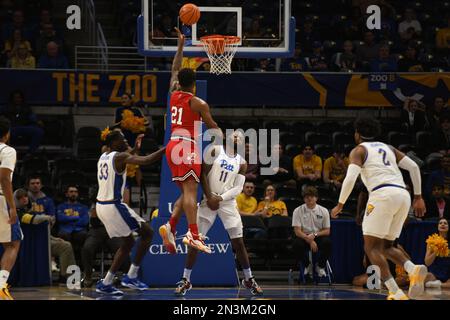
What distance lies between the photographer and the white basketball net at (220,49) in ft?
44.7

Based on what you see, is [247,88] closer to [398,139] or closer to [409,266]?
[398,139]

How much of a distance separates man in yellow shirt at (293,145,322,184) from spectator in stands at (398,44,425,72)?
12.9ft

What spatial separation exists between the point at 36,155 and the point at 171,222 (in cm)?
719

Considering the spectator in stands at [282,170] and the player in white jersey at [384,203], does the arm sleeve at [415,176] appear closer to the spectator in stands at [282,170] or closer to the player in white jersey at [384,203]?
the player in white jersey at [384,203]

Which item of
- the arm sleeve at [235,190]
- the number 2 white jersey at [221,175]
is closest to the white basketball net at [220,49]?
the number 2 white jersey at [221,175]

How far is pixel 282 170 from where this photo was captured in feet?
58.7

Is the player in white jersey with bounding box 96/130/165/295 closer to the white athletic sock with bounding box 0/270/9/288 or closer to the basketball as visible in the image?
the white athletic sock with bounding box 0/270/9/288

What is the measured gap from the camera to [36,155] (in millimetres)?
18219

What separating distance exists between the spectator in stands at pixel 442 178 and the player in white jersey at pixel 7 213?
28.7ft

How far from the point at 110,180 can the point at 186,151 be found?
1.37m

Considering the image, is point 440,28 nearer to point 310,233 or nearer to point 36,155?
point 310,233

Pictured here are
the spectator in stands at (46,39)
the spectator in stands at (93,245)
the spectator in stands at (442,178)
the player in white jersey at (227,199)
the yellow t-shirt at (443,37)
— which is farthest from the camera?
the yellow t-shirt at (443,37)

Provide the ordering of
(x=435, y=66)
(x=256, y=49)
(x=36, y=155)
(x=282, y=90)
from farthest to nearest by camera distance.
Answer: (x=435, y=66), (x=282, y=90), (x=36, y=155), (x=256, y=49)
